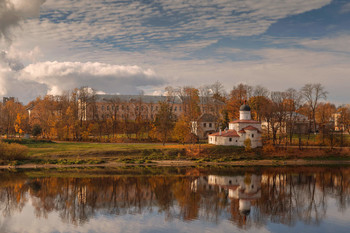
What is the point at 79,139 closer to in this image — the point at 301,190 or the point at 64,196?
the point at 64,196

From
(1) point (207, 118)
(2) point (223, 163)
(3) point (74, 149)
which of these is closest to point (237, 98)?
(1) point (207, 118)

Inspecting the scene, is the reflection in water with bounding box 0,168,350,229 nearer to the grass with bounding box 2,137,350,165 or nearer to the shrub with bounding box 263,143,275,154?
the grass with bounding box 2,137,350,165

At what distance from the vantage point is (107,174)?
43688 mm

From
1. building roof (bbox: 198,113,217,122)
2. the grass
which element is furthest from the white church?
building roof (bbox: 198,113,217,122)

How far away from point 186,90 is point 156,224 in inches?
2260

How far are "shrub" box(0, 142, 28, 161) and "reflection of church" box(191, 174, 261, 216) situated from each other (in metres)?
28.0

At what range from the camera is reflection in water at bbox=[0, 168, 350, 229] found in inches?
1086

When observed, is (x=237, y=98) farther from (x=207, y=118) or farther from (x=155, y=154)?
(x=155, y=154)

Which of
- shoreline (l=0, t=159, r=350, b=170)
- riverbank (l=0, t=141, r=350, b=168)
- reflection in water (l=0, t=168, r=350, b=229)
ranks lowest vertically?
reflection in water (l=0, t=168, r=350, b=229)

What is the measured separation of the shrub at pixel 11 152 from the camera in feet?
164

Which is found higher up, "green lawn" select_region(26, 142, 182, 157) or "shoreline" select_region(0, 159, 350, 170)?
"green lawn" select_region(26, 142, 182, 157)

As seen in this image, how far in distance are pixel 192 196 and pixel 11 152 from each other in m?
31.6

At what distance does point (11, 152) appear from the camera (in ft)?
165

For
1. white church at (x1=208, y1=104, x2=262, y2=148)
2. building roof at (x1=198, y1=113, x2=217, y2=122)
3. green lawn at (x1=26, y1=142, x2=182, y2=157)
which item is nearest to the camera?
green lawn at (x1=26, y1=142, x2=182, y2=157)
